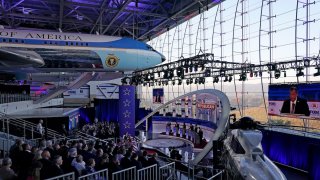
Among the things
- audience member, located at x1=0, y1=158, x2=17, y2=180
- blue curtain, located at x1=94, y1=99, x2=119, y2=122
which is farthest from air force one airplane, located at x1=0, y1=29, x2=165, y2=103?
blue curtain, located at x1=94, y1=99, x2=119, y2=122

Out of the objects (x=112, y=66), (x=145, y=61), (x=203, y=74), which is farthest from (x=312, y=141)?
(x=203, y=74)

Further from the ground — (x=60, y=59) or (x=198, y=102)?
(x=60, y=59)

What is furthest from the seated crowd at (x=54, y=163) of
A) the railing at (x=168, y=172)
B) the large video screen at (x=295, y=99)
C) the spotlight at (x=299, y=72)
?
the spotlight at (x=299, y=72)

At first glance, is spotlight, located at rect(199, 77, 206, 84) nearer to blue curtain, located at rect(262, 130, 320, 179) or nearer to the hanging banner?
blue curtain, located at rect(262, 130, 320, 179)

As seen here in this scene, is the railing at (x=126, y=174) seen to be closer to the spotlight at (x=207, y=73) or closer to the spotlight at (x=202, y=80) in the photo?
the spotlight at (x=207, y=73)

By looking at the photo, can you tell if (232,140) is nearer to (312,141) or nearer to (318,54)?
(312,141)

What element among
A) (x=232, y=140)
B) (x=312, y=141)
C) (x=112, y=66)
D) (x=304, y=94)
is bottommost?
(x=312, y=141)

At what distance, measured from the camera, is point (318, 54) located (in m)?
15.7

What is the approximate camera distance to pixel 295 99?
48.9 feet

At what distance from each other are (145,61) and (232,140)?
32.2 feet

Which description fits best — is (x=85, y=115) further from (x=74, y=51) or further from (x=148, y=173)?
(x=148, y=173)

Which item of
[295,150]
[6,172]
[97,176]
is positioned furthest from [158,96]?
[6,172]

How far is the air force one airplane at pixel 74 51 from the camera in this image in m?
13.4

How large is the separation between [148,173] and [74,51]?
8717 mm
